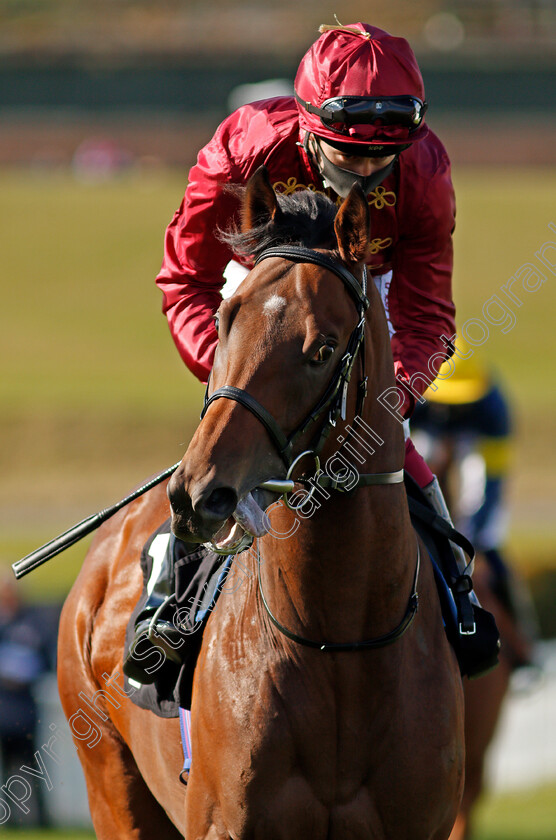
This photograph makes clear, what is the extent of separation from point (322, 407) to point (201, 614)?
92 centimetres

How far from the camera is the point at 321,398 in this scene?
2693 mm

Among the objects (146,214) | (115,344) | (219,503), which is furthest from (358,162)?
(146,214)

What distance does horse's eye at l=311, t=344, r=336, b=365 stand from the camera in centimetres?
265

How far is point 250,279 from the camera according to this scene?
2.76 meters

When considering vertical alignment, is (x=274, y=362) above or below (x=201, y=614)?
above

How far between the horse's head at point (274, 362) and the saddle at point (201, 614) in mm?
781

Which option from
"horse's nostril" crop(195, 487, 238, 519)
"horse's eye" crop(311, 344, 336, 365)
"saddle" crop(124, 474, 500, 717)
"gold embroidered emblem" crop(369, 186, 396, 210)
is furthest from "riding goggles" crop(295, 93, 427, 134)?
"horse's nostril" crop(195, 487, 238, 519)

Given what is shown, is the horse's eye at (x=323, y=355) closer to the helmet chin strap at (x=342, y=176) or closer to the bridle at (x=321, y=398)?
the bridle at (x=321, y=398)

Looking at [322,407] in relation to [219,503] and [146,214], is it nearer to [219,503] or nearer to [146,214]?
[219,503]

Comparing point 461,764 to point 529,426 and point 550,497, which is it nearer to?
point 550,497

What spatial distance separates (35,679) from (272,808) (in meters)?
6.12

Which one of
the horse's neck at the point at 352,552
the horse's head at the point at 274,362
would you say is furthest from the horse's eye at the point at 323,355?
the horse's neck at the point at 352,552

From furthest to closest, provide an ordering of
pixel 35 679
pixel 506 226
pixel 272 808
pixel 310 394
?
pixel 506 226 → pixel 35 679 → pixel 272 808 → pixel 310 394

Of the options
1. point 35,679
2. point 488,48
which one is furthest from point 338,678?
point 488,48
